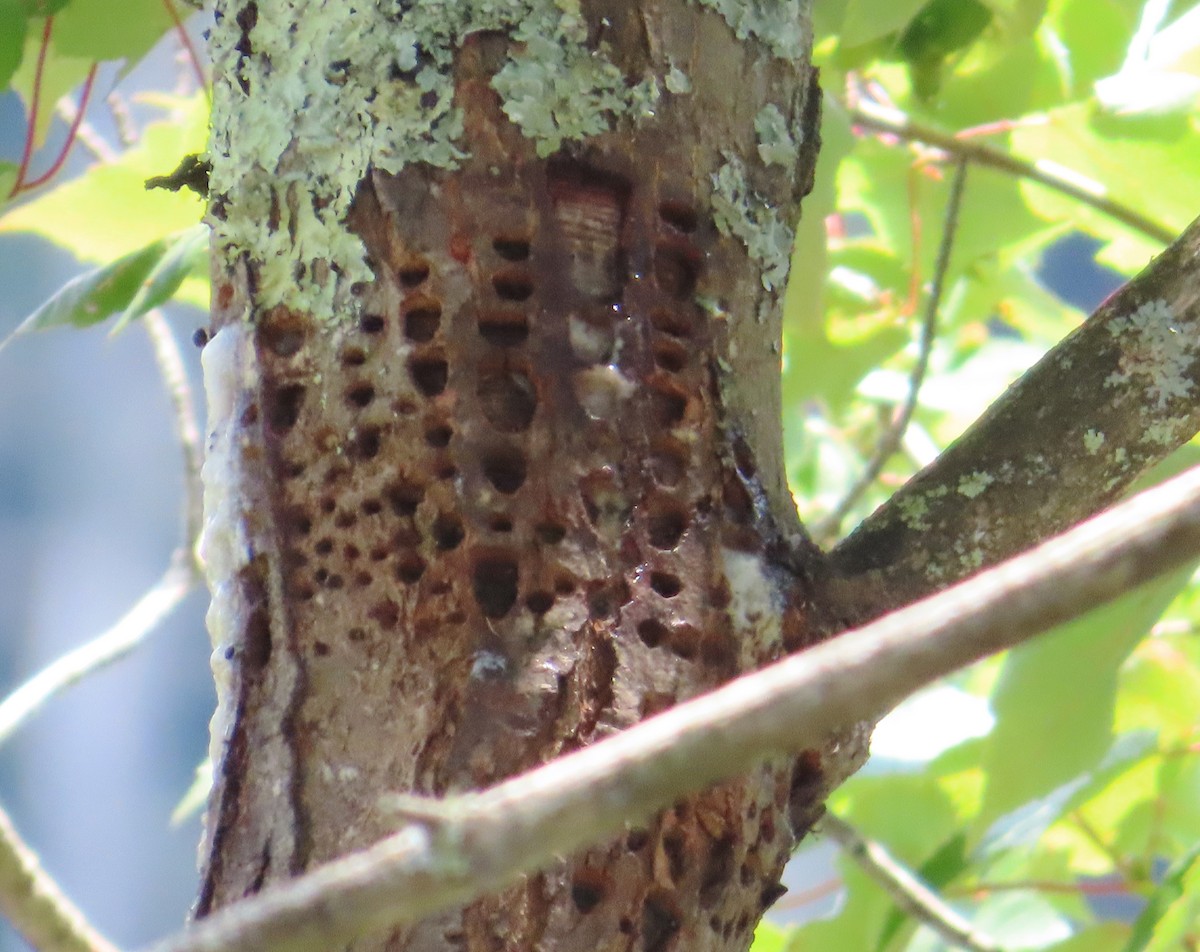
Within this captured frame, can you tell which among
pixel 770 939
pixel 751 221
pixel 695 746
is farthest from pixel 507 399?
pixel 770 939

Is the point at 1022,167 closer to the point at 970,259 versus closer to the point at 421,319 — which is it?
the point at 970,259

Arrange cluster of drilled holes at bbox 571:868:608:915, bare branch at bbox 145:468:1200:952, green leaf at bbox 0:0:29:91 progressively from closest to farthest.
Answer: bare branch at bbox 145:468:1200:952 < cluster of drilled holes at bbox 571:868:608:915 < green leaf at bbox 0:0:29:91

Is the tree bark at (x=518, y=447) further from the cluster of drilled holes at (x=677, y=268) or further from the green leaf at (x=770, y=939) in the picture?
the green leaf at (x=770, y=939)

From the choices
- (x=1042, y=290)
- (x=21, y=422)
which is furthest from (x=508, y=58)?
(x=21, y=422)

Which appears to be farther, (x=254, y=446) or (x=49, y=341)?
(x=49, y=341)

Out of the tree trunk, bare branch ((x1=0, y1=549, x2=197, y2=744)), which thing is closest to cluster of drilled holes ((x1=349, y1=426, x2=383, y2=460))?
the tree trunk

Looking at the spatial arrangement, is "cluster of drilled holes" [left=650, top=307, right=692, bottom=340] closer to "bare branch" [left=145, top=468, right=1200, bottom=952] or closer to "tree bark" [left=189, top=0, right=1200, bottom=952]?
"tree bark" [left=189, top=0, right=1200, bottom=952]

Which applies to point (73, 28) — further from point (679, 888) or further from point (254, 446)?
point (679, 888)
